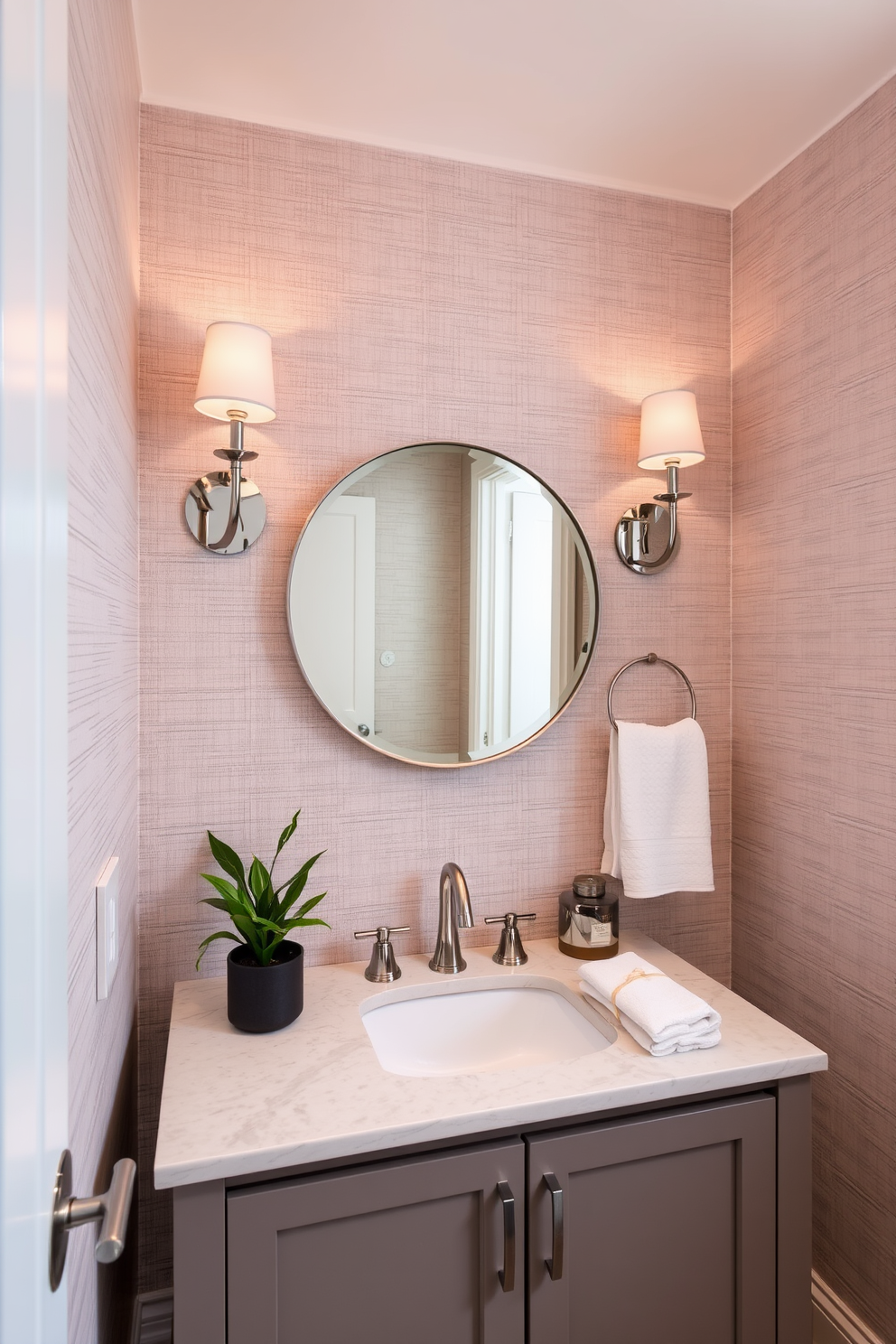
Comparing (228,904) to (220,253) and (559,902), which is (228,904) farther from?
(220,253)

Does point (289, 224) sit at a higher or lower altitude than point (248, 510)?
higher

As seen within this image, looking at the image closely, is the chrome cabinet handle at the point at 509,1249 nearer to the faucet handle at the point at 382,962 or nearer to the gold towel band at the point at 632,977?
the gold towel band at the point at 632,977

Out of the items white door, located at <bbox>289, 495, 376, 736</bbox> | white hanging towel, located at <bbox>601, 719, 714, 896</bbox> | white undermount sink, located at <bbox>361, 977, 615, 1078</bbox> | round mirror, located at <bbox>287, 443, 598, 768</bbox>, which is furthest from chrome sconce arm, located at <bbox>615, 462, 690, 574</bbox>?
white undermount sink, located at <bbox>361, 977, 615, 1078</bbox>

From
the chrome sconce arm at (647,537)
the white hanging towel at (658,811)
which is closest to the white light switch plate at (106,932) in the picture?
the white hanging towel at (658,811)

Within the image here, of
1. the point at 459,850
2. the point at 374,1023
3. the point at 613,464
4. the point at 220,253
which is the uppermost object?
the point at 220,253

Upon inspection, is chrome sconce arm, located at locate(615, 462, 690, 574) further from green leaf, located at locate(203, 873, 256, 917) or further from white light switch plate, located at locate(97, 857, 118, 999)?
white light switch plate, located at locate(97, 857, 118, 999)

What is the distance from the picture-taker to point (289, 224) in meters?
1.55

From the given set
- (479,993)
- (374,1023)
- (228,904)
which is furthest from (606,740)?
(228,904)

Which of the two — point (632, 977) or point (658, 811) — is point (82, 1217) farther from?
point (658, 811)

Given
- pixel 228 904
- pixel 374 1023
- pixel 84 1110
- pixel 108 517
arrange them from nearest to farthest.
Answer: pixel 84 1110, pixel 108 517, pixel 228 904, pixel 374 1023

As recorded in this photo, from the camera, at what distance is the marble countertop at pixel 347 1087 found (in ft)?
3.34

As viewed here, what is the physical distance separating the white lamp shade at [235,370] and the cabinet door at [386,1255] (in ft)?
3.82

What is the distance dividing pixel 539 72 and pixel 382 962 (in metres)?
1.62

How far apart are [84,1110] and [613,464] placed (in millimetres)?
1477
